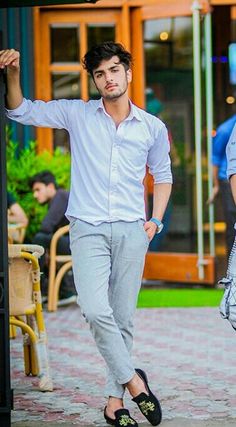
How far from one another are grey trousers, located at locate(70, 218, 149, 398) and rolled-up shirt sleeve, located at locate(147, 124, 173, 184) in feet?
1.08

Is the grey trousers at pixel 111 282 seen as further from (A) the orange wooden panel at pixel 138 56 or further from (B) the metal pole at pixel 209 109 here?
(A) the orange wooden panel at pixel 138 56

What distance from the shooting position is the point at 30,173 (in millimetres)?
10938

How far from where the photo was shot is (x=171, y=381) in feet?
22.3

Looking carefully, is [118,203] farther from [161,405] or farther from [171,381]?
[171,381]

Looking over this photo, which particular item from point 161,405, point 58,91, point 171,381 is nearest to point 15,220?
point 58,91

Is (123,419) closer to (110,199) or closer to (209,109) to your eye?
(110,199)

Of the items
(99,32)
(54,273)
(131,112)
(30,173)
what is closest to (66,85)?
(99,32)

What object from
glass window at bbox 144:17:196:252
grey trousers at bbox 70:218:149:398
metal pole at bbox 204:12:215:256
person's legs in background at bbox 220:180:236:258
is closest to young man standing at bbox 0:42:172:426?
grey trousers at bbox 70:218:149:398

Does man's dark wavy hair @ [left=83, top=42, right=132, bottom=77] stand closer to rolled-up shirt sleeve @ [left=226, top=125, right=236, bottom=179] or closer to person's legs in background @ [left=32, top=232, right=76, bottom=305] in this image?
rolled-up shirt sleeve @ [left=226, top=125, right=236, bottom=179]

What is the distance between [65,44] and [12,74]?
679cm

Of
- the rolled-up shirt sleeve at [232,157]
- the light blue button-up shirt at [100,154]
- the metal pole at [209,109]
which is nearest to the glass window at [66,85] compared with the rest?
the metal pole at [209,109]

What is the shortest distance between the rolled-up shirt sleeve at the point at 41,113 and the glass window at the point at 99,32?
650 centimetres

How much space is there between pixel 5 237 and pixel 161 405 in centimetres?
143

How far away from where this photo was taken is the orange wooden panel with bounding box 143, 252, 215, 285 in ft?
36.8
